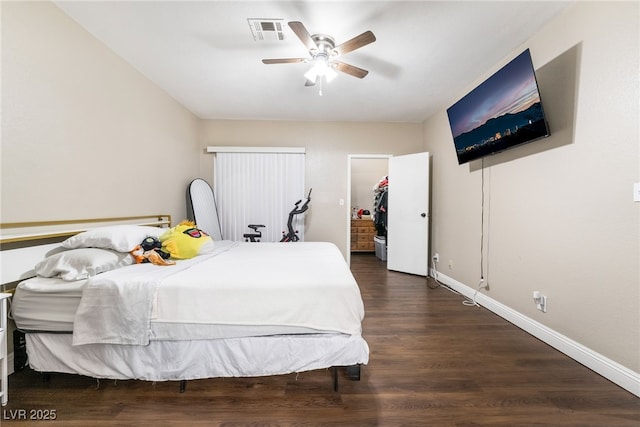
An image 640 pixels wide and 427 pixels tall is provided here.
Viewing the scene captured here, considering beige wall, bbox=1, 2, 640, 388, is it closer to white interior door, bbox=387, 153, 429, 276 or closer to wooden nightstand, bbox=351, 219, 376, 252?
white interior door, bbox=387, 153, 429, 276

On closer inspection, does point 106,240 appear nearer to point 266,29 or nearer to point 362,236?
point 266,29

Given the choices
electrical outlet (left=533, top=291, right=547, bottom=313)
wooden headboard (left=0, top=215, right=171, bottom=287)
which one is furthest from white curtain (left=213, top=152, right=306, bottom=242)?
electrical outlet (left=533, top=291, right=547, bottom=313)

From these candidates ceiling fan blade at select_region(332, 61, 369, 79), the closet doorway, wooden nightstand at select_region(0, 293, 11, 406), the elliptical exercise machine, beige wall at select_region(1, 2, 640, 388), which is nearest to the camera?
wooden nightstand at select_region(0, 293, 11, 406)

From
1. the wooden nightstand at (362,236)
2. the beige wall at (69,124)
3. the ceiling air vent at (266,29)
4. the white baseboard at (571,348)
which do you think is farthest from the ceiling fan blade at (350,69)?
the wooden nightstand at (362,236)

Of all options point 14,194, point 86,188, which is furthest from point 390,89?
point 14,194

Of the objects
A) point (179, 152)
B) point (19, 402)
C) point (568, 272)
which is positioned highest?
point (179, 152)

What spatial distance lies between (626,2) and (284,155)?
11.5 feet

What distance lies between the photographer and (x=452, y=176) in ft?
10.5

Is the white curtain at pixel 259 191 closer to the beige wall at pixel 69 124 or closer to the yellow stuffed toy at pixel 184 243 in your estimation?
the beige wall at pixel 69 124

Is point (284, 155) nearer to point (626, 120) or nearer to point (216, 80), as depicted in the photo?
point (216, 80)

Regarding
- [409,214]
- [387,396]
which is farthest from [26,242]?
[409,214]

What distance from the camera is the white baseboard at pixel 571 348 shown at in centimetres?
141

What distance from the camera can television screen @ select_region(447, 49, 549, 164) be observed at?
1783mm

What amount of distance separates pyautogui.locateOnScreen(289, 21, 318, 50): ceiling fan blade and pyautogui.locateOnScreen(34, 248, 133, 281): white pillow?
1.94 meters
